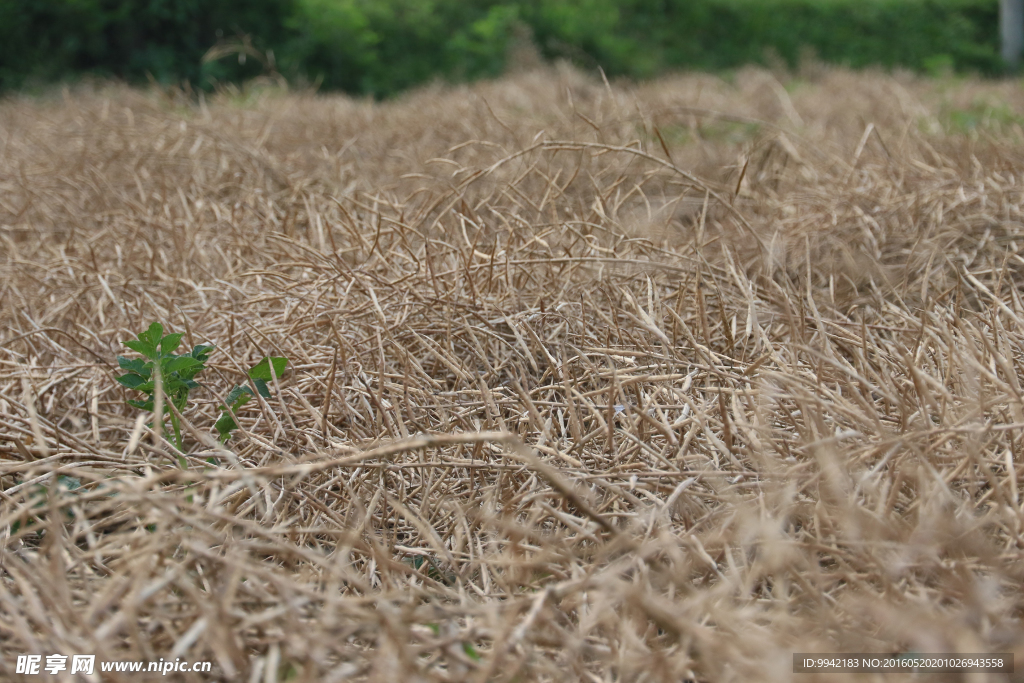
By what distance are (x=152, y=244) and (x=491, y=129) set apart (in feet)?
6.59

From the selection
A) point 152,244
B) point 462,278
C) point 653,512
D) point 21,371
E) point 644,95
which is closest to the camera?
point 653,512

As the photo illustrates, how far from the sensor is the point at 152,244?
2.10 meters

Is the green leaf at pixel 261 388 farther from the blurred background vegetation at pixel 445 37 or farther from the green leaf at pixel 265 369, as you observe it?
the blurred background vegetation at pixel 445 37

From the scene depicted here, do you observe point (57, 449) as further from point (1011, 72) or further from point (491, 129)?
point (1011, 72)

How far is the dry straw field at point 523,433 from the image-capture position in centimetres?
83

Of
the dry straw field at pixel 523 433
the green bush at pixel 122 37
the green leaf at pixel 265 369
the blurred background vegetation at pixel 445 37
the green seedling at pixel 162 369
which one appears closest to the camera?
the dry straw field at pixel 523 433

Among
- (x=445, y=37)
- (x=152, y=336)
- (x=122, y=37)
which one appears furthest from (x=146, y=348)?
(x=445, y=37)

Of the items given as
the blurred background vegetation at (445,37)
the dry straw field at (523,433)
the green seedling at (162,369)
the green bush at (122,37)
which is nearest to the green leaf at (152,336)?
the green seedling at (162,369)

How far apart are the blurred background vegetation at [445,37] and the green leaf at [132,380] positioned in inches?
126

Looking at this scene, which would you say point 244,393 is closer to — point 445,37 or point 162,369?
point 162,369

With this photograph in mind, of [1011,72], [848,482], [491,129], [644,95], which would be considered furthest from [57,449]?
[1011,72]

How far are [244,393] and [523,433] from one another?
536 mm

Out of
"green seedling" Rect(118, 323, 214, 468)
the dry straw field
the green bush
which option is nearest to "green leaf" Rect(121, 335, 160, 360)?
"green seedling" Rect(118, 323, 214, 468)

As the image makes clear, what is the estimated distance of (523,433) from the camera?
133cm
